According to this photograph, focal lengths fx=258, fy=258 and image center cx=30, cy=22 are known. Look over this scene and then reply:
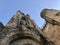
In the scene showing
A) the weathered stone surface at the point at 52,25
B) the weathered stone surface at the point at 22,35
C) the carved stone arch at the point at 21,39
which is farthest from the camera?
the weathered stone surface at the point at 52,25

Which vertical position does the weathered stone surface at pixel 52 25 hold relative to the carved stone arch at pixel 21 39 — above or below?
above

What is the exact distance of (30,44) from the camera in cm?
2202


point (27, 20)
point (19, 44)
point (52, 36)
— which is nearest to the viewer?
point (19, 44)

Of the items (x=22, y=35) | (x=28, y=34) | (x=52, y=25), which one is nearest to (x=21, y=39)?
(x=22, y=35)

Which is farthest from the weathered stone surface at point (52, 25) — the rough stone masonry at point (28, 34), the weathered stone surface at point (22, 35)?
the weathered stone surface at point (22, 35)

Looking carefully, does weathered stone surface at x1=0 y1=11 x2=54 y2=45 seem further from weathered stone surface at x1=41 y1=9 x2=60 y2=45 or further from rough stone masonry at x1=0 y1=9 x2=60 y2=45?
weathered stone surface at x1=41 y1=9 x2=60 y2=45

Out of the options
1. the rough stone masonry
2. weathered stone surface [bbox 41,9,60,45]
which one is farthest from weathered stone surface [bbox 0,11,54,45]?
weathered stone surface [bbox 41,9,60,45]

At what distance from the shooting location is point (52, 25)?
2606 cm

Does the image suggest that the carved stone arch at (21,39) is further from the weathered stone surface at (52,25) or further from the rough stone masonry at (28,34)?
the weathered stone surface at (52,25)

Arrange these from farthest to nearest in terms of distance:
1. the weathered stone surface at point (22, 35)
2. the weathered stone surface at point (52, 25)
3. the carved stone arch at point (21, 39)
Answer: the weathered stone surface at point (52, 25), the carved stone arch at point (21, 39), the weathered stone surface at point (22, 35)

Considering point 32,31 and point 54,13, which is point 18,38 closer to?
point 32,31

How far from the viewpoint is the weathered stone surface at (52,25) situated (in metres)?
22.5

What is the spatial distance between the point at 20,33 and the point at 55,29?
3405 millimetres

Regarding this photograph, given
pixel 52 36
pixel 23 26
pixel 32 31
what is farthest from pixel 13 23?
pixel 52 36
